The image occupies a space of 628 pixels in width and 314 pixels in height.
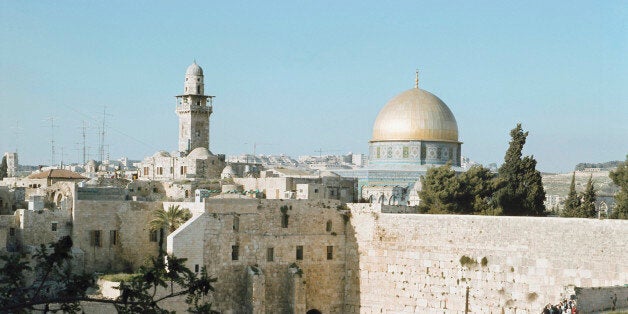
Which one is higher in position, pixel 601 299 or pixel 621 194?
pixel 621 194

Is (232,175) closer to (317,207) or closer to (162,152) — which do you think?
(162,152)

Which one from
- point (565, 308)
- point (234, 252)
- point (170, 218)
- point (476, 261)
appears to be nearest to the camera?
point (565, 308)

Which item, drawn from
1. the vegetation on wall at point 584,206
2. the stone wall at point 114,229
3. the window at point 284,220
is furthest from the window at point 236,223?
the vegetation on wall at point 584,206

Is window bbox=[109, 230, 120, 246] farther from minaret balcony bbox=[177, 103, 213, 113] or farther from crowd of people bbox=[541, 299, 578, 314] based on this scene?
minaret balcony bbox=[177, 103, 213, 113]

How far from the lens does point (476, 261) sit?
78.7 ft

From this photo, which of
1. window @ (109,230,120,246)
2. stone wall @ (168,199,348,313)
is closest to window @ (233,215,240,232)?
stone wall @ (168,199,348,313)

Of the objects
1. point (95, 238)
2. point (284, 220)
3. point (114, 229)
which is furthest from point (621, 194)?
point (95, 238)

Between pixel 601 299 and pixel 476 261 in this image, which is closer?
pixel 601 299

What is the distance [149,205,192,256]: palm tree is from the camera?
2736 cm

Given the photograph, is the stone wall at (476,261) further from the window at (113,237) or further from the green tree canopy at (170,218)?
the window at (113,237)

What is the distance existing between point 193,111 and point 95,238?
59.1 ft

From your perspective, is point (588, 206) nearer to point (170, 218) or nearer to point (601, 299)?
point (601, 299)

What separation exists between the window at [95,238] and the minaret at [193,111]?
55.8 feet

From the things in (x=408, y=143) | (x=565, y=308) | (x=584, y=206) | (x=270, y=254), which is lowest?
(x=565, y=308)
